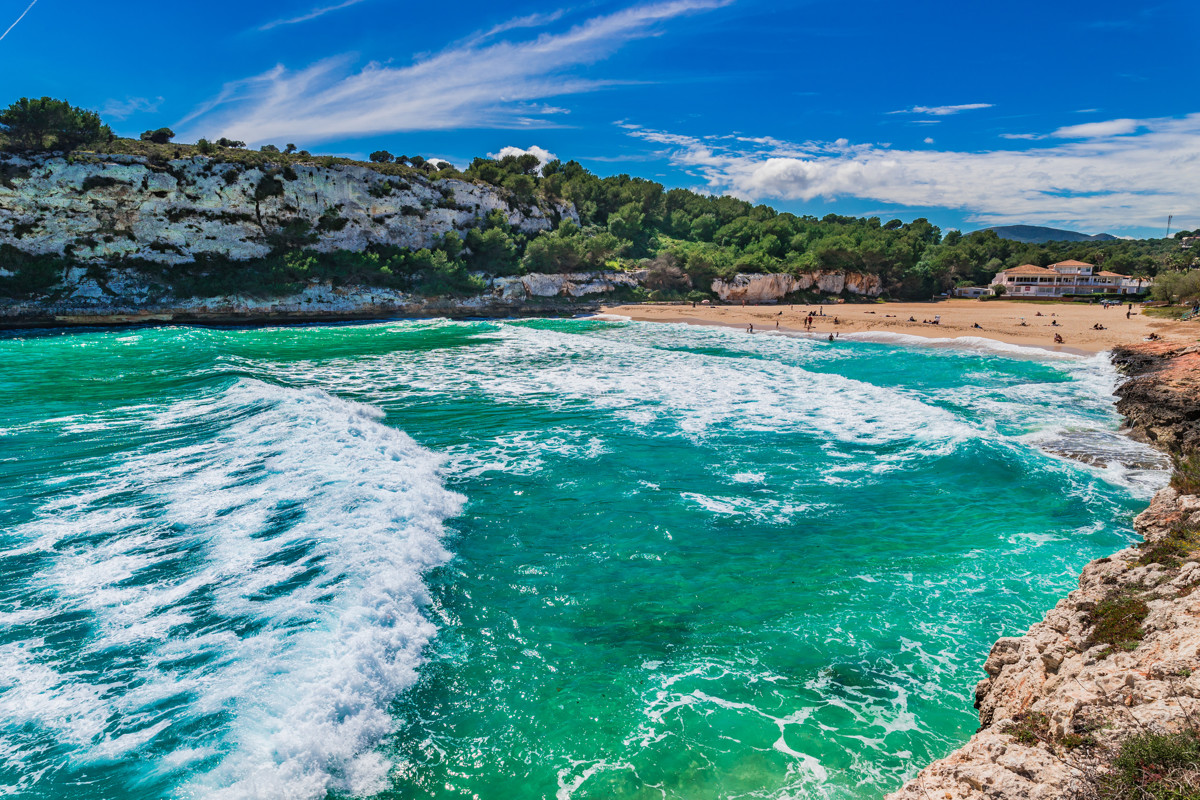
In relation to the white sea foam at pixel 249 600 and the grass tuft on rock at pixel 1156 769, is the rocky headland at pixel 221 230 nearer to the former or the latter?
the white sea foam at pixel 249 600

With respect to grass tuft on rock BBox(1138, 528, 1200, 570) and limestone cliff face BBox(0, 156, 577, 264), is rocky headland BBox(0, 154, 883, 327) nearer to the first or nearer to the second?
limestone cliff face BBox(0, 156, 577, 264)

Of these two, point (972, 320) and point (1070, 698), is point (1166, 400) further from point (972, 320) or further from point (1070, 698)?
point (972, 320)

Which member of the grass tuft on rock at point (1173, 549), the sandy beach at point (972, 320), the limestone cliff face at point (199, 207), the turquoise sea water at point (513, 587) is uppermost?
the limestone cliff face at point (199, 207)

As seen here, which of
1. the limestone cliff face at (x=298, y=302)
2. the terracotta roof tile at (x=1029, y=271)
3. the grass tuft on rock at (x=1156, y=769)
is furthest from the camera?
the terracotta roof tile at (x=1029, y=271)

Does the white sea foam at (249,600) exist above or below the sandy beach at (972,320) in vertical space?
below

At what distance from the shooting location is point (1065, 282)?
6638 cm

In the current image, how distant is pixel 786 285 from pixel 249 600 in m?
67.1

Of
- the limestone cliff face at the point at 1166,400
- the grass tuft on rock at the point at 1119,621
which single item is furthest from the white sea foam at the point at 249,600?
the limestone cliff face at the point at 1166,400

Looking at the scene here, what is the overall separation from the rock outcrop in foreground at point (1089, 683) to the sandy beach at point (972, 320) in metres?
30.9

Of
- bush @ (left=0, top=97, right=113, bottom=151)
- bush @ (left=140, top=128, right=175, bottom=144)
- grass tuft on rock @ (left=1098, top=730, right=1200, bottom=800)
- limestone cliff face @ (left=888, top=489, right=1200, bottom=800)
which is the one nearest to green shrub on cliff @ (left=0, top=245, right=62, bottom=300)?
bush @ (left=0, top=97, right=113, bottom=151)

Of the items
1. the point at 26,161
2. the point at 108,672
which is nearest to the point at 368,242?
the point at 26,161

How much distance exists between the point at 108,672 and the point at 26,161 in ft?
182

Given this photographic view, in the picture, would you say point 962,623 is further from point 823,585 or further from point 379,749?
point 379,749

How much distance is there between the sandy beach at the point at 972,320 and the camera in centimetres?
3456
